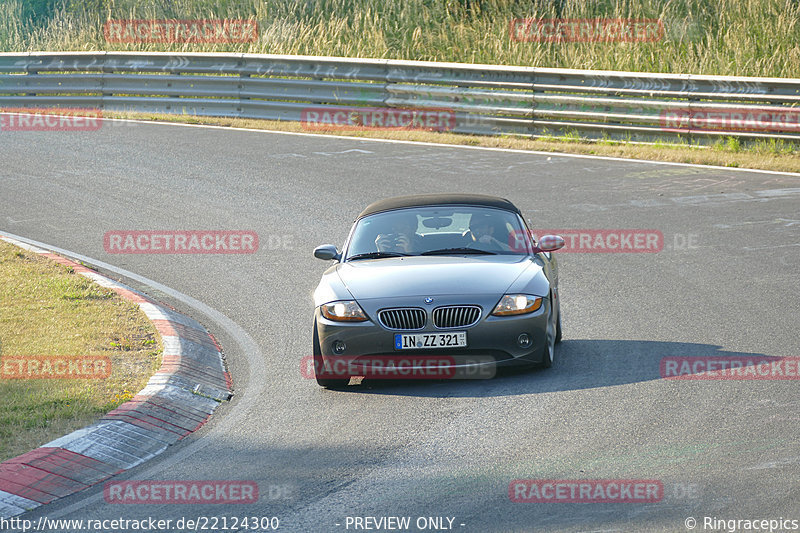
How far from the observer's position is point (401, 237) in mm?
9648

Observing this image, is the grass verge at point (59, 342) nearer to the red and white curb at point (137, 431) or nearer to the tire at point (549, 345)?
the red and white curb at point (137, 431)

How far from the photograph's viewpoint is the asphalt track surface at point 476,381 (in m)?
6.02

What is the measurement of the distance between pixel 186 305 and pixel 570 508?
653 centimetres

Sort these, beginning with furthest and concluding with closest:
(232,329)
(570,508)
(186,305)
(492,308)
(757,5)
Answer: (757,5) < (186,305) < (232,329) < (492,308) < (570,508)

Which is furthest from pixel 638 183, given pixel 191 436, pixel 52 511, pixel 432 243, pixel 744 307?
pixel 52 511

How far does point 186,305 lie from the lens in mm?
11414

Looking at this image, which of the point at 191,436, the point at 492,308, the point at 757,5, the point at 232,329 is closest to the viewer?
the point at 191,436

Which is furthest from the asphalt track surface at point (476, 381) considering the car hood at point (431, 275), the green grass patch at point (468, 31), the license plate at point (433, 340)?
the green grass patch at point (468, 31)

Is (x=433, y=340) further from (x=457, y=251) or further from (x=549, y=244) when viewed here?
(x=549, y=244)

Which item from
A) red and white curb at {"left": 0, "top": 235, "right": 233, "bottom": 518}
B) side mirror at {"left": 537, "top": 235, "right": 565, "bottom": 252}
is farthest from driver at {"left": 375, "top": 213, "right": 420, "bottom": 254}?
red and white curb at {"left": 0, "top": 235, "right": 233, "bottom": 518}

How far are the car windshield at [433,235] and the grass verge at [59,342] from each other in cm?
203

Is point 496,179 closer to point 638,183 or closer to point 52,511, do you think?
point 638,183

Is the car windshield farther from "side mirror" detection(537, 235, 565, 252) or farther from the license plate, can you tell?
the license plate

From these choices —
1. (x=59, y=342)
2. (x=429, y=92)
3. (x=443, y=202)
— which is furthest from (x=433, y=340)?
(x=429, y=92)
